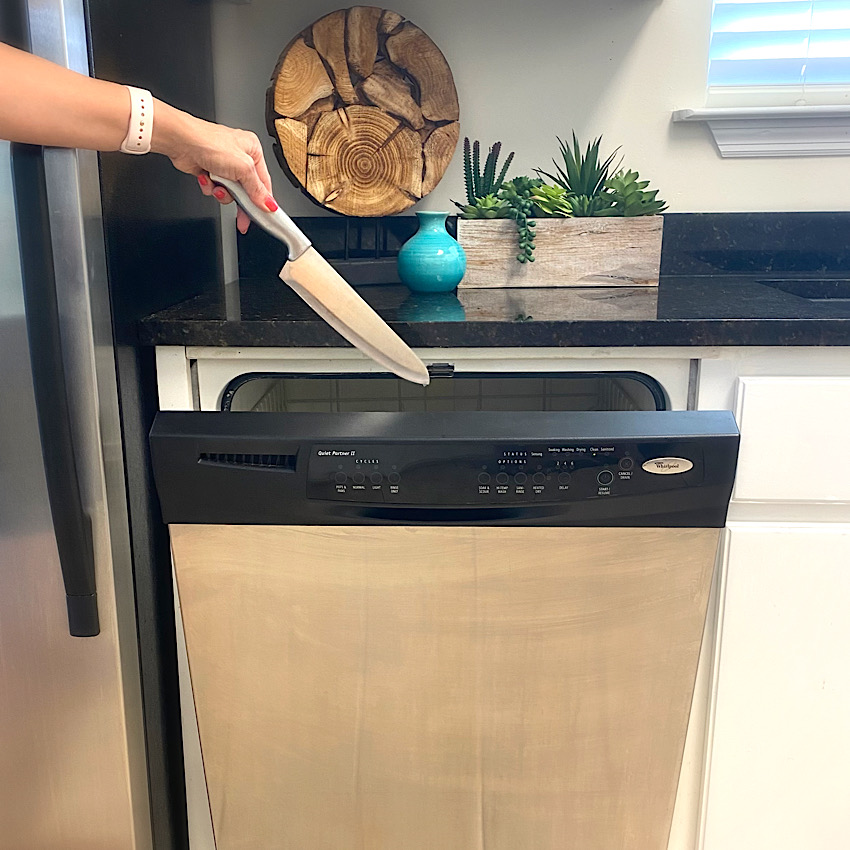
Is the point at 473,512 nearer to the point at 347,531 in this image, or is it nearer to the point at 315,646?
the point at 347,531

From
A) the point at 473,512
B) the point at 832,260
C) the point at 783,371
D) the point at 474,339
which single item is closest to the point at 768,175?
the point at 832,260

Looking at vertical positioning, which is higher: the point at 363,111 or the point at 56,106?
the point at 363,111

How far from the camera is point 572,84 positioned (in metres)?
1.45

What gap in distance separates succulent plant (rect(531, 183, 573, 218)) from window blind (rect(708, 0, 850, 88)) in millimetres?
468

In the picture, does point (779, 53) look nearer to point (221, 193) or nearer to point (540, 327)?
point (540, 327)

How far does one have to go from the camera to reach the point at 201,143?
2.53ft

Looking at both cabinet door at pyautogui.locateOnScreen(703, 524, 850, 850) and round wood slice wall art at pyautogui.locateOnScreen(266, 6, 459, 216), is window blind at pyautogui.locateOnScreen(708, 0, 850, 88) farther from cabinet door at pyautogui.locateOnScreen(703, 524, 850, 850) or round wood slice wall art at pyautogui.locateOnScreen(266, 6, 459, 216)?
cabinet door at pyautogui.locateOnScreen(703, 524, 850, 850)

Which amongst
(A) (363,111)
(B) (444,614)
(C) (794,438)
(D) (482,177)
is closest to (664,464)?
(C) (794,438)

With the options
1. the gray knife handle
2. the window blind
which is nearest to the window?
the window blind

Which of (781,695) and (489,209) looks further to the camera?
(489,209)

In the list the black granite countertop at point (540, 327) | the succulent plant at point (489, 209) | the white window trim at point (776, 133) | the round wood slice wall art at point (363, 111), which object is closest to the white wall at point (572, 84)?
the white window trim at point (776, 133)

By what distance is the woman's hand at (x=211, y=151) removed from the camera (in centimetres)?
76

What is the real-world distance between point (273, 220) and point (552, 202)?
557 millimetres

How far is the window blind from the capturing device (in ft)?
4.67
